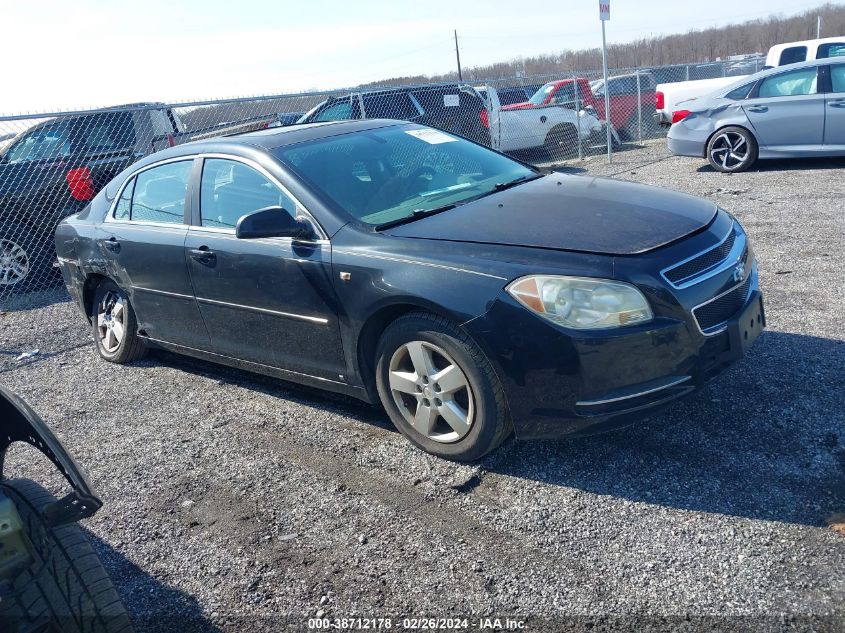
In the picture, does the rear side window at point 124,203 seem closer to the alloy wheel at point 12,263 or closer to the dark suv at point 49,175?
the dark suv at point 49,175

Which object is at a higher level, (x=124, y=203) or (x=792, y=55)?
(x=792, y=55)

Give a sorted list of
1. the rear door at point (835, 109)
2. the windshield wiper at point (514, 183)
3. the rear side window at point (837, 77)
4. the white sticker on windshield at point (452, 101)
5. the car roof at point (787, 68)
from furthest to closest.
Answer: the white sticker on windshield at point (452, 101) < the car roof at point (787, 68) < the rear side window at point (837, 77) < the rear door at point (835, 109) < the windshield wiper at point (514, 183)

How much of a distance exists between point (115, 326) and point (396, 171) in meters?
2.80

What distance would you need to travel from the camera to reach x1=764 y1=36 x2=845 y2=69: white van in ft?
47.0

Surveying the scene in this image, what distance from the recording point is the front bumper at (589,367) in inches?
123

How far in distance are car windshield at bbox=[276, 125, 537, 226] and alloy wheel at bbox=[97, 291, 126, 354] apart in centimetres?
218

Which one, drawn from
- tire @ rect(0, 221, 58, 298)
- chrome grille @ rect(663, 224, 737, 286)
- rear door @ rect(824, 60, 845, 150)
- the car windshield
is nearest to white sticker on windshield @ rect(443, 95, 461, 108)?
rear door @ rect(824, 60, 845, 150)

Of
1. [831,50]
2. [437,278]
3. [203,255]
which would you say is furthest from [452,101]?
[437,278]

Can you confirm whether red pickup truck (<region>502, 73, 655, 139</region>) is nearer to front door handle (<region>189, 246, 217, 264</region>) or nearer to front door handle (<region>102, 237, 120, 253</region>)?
front door handle (<region>102, 237, 120, 253</region>)

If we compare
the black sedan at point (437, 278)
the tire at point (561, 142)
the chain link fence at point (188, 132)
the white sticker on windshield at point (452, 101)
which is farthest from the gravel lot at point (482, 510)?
the tire at point (561, 142)

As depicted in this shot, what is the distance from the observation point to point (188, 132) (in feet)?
37.4

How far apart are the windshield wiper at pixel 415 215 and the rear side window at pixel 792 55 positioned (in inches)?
548

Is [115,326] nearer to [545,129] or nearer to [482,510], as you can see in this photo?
[482,510]

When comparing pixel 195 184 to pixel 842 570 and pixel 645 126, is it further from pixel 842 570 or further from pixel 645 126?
pixel 645 126
